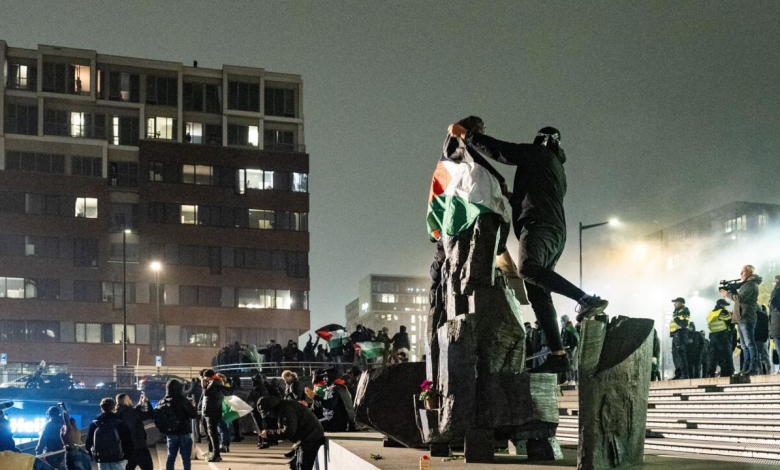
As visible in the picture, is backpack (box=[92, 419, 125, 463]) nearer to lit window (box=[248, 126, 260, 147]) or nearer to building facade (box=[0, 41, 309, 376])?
building facade (box=[0, 41, 309, 376])

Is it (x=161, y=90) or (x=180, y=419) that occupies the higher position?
(x=161, y=90)

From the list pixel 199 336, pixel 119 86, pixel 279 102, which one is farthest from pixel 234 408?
pixel 279 102

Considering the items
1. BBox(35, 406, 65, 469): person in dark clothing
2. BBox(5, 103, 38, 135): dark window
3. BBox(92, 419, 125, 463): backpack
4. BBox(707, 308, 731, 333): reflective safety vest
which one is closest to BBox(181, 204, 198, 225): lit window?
BBox(5, 103, 38, 135): dark window

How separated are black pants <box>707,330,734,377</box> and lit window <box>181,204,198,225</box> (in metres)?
62.7

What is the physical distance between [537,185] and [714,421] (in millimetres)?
5035

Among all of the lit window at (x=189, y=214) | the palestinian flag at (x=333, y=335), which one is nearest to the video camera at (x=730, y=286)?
the palestinian flag at (x=333, y=335)

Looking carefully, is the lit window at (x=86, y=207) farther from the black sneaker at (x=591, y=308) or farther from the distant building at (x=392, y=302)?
the distant building at (x=392, y=302)

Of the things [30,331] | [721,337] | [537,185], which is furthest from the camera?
[30,331]

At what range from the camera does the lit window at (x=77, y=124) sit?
75631mm

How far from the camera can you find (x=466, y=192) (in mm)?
Answer: 8109

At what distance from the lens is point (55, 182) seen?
240ft

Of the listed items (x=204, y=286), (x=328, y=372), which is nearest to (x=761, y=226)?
(x=204, y=286)

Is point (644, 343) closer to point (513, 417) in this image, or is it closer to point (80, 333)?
point (513, 417)

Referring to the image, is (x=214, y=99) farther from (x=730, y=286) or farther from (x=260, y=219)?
(x=730, y=286)
